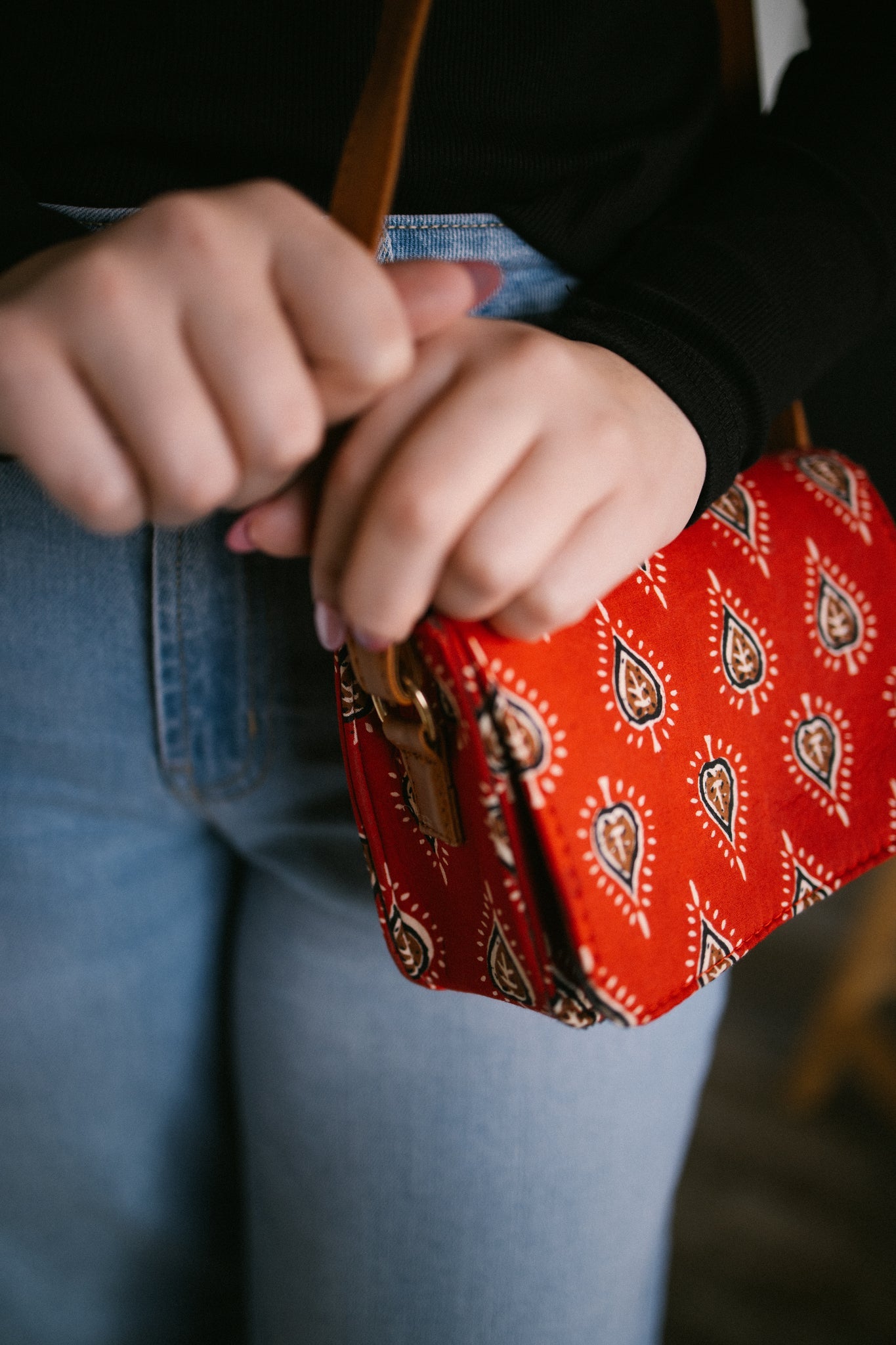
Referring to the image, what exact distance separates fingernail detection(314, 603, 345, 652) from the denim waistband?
22 centimetres

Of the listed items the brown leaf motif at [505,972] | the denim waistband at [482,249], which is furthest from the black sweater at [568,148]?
the brown leaf motif at [505,972]

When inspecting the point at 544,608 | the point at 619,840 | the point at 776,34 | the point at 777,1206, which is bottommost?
the point at 777,1206

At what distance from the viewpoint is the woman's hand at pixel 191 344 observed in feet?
0.83

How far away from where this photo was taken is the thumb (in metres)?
0.30

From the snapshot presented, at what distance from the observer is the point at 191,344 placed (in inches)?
10.4

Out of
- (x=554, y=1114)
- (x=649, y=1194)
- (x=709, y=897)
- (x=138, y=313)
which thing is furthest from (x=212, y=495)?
(x=649, y=1194)

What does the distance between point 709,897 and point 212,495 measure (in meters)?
0.33

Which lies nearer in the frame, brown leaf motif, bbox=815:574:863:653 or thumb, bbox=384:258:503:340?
thumb, bbox=384:258:503:340

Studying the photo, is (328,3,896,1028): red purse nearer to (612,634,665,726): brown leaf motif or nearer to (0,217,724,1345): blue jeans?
(612,634,665,726): brown leaf motif

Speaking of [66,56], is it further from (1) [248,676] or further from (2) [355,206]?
(1) [248,676]

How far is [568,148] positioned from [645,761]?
37cm

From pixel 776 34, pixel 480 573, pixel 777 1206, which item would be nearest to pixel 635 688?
pixel 480 573

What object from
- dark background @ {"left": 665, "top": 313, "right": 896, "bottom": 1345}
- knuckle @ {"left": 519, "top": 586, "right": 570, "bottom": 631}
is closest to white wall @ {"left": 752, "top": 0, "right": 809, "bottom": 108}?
knuckle @ {"left": 519, "top": 586, "right": 570, "bottom": 631}

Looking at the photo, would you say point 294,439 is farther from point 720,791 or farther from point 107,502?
point 720,791
